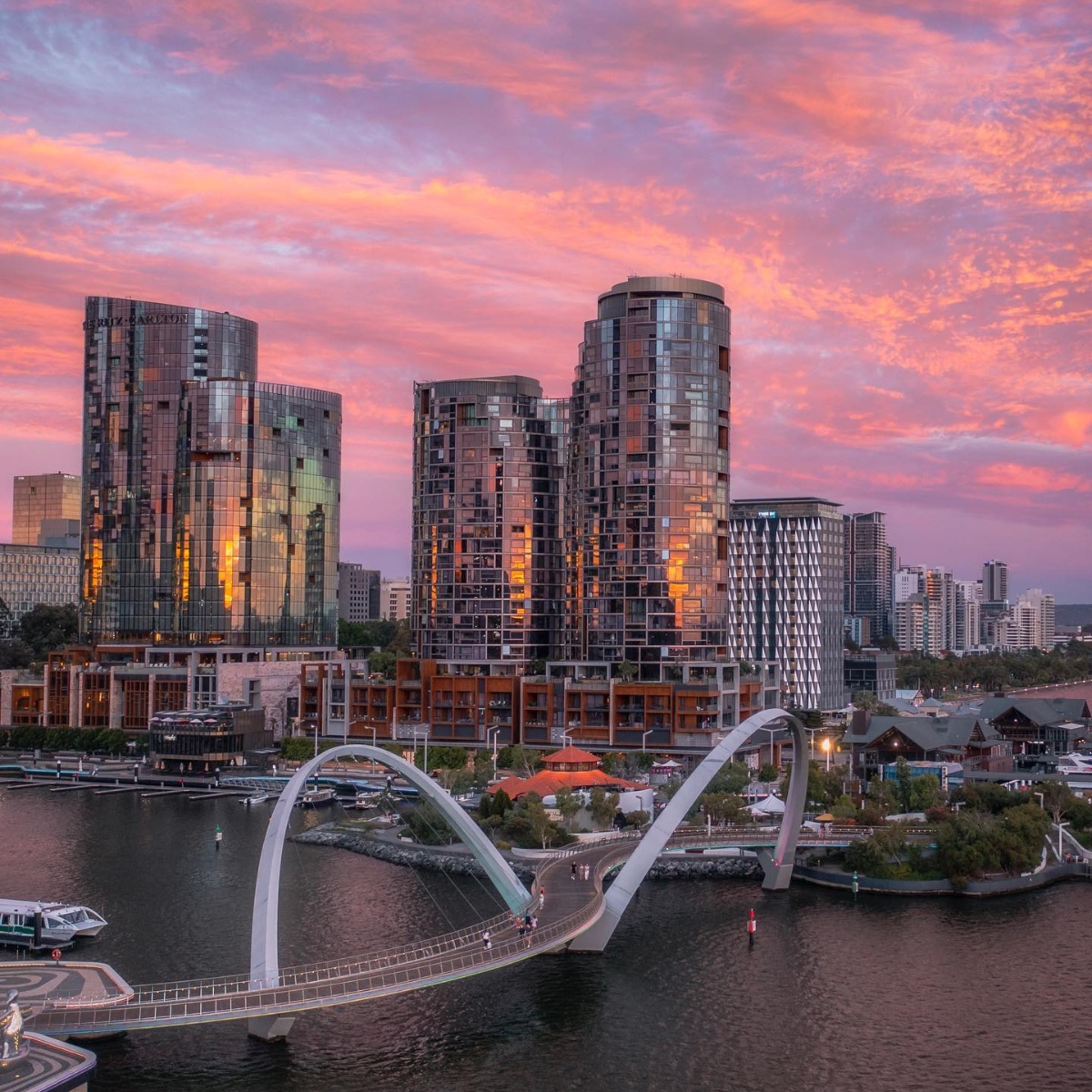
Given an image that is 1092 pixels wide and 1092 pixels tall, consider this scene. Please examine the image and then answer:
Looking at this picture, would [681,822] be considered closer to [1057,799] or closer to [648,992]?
[648,992]

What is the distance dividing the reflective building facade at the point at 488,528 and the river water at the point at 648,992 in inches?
3138

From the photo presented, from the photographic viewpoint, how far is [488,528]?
188 m

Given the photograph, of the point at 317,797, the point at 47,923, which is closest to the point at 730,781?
the point at 317,797

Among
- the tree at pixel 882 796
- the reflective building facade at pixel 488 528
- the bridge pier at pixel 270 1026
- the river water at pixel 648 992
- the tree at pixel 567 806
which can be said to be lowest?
the river water at pixel 648 992

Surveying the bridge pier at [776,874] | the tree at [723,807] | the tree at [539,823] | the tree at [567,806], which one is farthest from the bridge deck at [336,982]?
the tree at [567,806]

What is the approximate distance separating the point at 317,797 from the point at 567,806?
43.9 meters

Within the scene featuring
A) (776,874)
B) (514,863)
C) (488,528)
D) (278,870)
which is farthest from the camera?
(488,528)

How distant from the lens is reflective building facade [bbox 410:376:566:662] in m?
186

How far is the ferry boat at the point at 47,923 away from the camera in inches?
3211

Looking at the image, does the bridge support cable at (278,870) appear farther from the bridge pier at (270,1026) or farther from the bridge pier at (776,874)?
the bridge pier at (776,874)

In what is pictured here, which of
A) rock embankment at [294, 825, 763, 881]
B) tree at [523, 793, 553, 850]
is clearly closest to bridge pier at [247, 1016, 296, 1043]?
rock embankment at [294, 825, 763, 881]

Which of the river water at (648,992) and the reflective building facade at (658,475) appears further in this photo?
the reflective building facade at (658,475)

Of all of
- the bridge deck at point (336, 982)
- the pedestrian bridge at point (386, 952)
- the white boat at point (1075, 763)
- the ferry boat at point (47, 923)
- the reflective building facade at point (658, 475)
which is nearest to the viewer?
the bridge deck at point (336, 982)

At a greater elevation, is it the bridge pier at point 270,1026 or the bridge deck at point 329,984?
the bridge deck at point 329,984
